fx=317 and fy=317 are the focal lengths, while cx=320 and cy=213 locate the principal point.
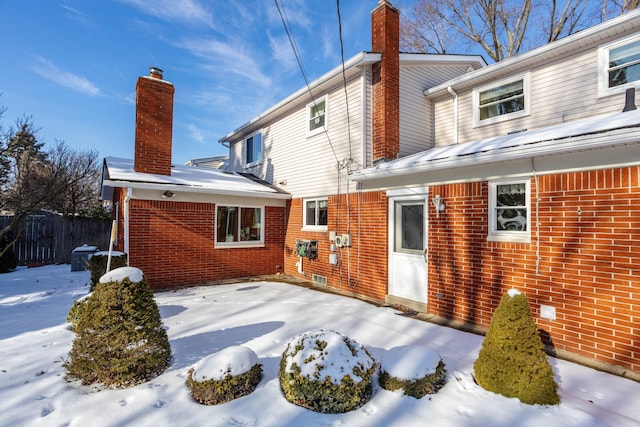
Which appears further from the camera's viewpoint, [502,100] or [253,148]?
[253,148]

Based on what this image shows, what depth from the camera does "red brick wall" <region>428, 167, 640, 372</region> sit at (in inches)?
160

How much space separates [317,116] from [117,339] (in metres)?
7.91

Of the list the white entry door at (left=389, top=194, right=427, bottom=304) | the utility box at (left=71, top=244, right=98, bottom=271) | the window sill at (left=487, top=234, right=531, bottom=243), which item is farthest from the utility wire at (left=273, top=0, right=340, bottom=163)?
the utility box at (left=71, top=244, right=98, bottom=271)

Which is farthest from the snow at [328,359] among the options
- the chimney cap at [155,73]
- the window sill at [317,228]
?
the chimney cap at [155,73]

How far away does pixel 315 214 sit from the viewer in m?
9.73

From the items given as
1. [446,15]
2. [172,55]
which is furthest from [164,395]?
[446,15]

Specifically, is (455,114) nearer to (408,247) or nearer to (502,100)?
(502,100)

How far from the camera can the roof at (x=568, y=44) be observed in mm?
6090

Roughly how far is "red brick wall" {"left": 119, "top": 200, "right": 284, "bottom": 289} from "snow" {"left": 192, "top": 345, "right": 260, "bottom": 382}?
230 inches

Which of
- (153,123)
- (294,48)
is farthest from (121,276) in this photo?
(153,123)

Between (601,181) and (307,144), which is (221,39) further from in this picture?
(601,181)

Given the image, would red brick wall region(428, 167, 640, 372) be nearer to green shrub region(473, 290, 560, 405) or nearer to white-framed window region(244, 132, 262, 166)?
green shrub region(473, 290, 560, 405)

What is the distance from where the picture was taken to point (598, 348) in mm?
4262

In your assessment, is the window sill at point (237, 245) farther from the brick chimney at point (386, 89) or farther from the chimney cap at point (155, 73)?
the chimney cap at point (155, 73)
